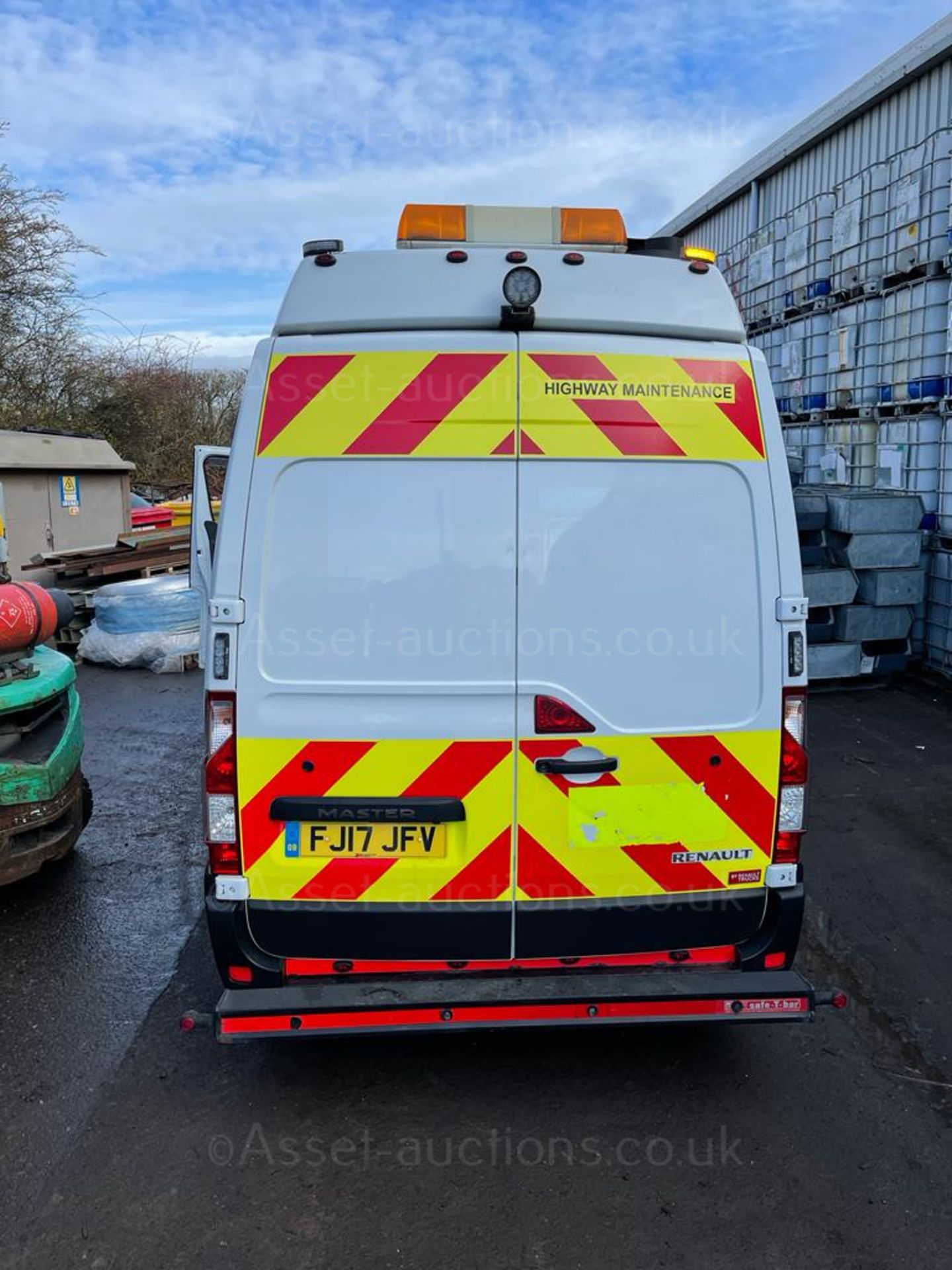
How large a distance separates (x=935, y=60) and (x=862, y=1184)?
883 cm

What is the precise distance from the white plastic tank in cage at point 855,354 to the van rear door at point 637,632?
287 inches

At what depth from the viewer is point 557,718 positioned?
2.73m

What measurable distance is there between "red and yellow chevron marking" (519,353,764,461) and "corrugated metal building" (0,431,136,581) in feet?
30.8

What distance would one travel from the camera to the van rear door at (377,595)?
8.77 feet

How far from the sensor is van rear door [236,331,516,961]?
2.67 metres

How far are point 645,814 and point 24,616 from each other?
10.3ft

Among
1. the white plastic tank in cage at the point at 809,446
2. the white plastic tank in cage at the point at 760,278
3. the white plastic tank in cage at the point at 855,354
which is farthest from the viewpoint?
the white plastic tank in cage at the point at 760,278

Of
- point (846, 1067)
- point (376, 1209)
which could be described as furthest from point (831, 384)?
point (376, 1209)

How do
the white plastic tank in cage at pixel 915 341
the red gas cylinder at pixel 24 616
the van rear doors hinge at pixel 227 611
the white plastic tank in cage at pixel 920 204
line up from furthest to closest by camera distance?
the white plastic tank in cage at pixel 915 341 < the white plastic tank in cage at pixel 920 204 < the red gas cylinder at pixel 24 616 < the van rear doors hinge at pixel 227 611

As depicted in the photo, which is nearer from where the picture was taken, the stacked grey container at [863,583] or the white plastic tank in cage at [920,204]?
the white plastic tank in cage at [920,204]

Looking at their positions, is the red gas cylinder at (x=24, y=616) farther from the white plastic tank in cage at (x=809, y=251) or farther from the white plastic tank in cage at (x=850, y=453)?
the white plastic tank in cage at (x=809, y=251)

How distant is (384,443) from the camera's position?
2.68 meters

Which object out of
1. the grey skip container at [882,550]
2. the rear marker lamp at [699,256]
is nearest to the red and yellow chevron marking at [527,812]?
the rear marker lamp at [699,256]

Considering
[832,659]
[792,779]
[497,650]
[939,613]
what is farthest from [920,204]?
[497,650]
